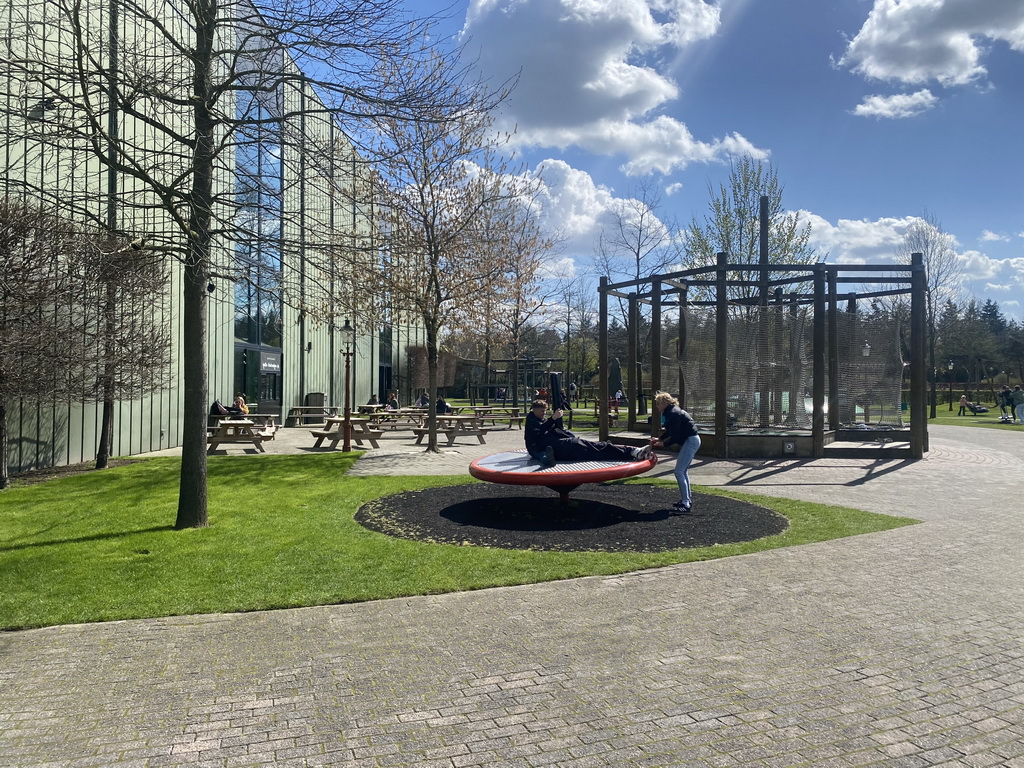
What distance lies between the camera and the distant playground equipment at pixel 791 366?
15.5 metres

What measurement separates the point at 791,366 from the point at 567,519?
10085mm

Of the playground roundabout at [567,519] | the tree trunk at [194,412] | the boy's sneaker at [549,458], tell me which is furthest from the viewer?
the boy's sneaker at [549,458]

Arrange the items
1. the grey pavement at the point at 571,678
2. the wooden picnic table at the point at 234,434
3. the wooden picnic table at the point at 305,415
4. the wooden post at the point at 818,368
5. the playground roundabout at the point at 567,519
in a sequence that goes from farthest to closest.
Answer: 1. the wooden picnic table at the point at 305,415
2. the wooden picnic table at the point at 234,434
3. the wooden post at the point at 818,368
4. the playground roundabout at the point at 567,519
5. the grey pavement at the point at 571,678

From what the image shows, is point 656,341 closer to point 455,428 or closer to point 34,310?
point 455,428

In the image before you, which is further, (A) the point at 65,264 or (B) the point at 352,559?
(A) the point at 65,264

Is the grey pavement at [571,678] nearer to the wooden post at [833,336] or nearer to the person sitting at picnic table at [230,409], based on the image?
the wooden post at [833,336]

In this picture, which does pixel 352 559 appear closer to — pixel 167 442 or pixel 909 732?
pixel 909 732

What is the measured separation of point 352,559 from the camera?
6480 millimetres

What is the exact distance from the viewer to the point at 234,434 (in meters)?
16.5

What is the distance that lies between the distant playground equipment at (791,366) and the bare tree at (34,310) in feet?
37.2

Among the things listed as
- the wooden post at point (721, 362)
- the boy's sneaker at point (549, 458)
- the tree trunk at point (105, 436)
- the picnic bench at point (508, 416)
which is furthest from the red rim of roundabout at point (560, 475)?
the picnic bench at point (508, 416)

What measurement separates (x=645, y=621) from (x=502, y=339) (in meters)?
17.9

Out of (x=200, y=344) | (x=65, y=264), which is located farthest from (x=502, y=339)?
(x=200, y=344)

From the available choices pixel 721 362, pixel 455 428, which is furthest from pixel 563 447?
pixel 455 428
